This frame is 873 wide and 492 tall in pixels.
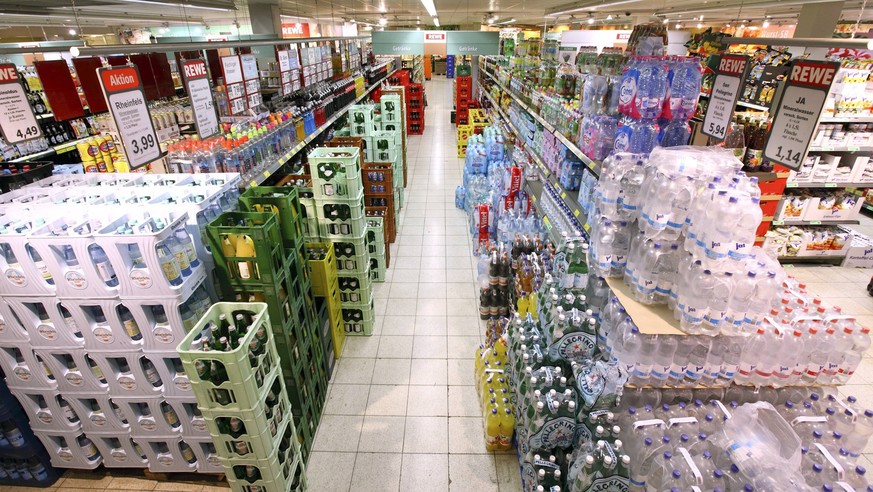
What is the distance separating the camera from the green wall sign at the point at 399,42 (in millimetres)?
8352

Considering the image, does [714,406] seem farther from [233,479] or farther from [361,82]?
[361,82]

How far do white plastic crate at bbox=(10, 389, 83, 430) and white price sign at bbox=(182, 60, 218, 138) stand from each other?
2.17 meters

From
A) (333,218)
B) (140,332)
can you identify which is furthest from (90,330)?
(333,218)

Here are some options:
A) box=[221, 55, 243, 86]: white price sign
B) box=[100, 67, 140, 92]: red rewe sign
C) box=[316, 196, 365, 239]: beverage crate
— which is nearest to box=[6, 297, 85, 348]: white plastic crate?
box=[100, 67, 140, 92]: red rewe sign

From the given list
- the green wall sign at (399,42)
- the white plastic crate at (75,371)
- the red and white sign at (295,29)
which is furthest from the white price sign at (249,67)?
the red and white sign at (295,29)

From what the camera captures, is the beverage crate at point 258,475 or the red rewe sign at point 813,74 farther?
the beverage crate at point 258,475

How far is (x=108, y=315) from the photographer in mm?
2398

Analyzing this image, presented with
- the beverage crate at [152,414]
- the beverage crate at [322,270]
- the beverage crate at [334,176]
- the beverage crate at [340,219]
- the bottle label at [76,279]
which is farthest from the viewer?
the beverage crate at [340,219]

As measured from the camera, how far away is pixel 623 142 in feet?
9.50

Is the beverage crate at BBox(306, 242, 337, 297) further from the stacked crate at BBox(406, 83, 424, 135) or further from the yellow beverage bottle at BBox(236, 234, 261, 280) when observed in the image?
the stacked crate at BBox(406, 83, 424, 135)

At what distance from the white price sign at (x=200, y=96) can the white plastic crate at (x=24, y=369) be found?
195cm

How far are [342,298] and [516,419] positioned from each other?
7.08ft

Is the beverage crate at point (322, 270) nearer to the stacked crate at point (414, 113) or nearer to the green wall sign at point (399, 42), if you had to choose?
the green wall sign at point (399, 42)

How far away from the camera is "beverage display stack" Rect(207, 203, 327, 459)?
98.8 inches
